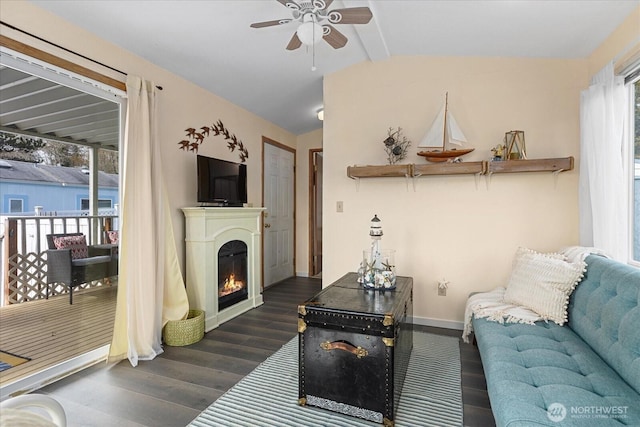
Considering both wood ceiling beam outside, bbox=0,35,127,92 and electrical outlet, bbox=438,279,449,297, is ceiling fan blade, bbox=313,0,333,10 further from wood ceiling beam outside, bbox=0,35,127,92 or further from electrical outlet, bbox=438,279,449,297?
electrical outlet, bbox=438,279,449,297

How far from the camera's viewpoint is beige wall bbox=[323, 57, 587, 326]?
3070 mm

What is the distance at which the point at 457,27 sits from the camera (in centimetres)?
278

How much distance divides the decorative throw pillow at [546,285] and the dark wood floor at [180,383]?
619 millimetres

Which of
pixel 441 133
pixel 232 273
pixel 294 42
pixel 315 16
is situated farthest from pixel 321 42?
pixel 232 273

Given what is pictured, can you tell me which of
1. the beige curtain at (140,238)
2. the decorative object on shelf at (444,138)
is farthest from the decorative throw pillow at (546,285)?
the beige curtain at (140,238)

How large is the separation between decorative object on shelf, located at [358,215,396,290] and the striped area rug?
0.69 meters

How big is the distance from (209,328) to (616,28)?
164 inches

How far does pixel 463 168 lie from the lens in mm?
3104

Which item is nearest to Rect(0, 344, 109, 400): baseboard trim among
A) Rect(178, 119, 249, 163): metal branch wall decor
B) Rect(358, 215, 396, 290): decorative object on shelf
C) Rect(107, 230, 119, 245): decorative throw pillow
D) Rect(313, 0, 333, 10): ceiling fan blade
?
Rect(107, 230, 119, 245): decorative throw pillow

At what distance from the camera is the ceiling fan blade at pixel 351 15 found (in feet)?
6.63

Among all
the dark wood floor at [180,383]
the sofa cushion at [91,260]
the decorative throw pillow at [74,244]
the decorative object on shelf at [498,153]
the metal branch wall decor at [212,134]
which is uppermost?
the metal branch wall decor at [212,134]

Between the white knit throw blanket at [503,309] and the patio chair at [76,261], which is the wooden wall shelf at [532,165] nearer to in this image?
the white knit throw blanket at [503,309]

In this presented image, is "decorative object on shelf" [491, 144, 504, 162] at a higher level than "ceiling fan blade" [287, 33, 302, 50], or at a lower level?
lower

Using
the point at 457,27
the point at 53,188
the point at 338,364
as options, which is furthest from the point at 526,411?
the point at 53,188
